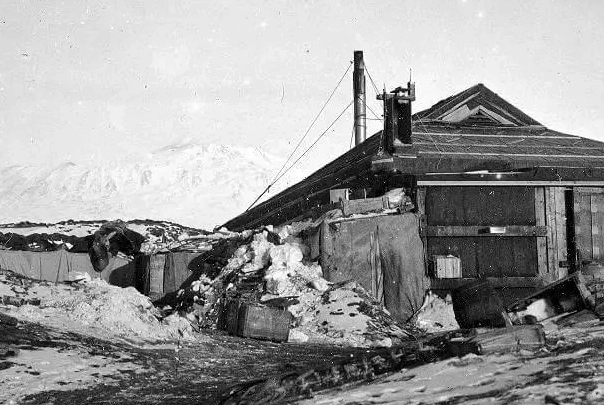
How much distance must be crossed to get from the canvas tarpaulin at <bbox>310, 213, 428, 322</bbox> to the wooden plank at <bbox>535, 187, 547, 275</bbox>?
2.94 meters

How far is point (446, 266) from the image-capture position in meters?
16.2

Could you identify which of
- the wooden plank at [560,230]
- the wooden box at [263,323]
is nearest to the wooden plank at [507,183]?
the wooden plank at [560,230]

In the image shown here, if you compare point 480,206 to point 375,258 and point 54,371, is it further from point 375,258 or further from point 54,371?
point 54,371

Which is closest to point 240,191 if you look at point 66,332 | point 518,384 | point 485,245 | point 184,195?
point 184,195

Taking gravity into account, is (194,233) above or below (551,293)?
above

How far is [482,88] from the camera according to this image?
72.5ft

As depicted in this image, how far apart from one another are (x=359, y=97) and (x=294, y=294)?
52.6 ft

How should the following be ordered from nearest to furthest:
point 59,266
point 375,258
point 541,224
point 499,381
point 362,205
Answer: point 499,381
point 375,258
point 362,205
point 541,224
point 59,266

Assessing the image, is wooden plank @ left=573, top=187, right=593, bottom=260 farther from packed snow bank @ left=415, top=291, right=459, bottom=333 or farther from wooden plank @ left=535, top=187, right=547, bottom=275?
packed snow bank @ left=415, top=291, right=459, bottom=333

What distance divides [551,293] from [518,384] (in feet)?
15.3

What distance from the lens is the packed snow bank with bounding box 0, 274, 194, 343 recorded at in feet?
37.4

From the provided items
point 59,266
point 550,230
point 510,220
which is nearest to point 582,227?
point 550,230

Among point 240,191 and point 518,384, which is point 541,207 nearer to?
point 518,384

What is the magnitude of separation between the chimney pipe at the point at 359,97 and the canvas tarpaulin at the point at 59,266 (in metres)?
12.8
